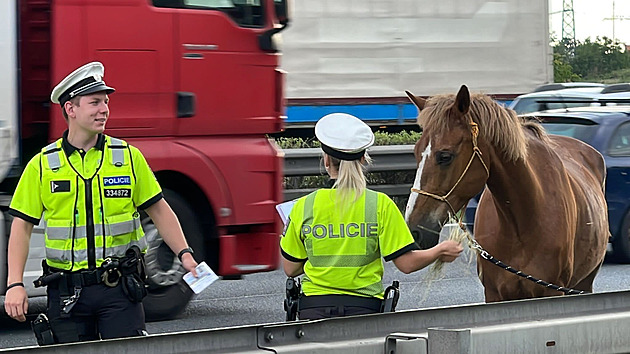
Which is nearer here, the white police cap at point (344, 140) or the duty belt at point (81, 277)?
the white police cap at point (344, 140)

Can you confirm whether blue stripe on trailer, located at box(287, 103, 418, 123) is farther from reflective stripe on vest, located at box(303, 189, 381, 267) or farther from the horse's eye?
reflective stripe on vest, located at box(303, 189, 381, 267)

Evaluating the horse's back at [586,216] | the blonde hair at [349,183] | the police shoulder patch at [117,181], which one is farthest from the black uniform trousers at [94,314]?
the horse's back at [586,216]

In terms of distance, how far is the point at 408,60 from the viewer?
18969 mm

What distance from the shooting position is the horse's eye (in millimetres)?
5984

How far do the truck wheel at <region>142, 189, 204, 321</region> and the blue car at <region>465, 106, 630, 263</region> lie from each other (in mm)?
5401

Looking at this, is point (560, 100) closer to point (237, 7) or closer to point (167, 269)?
point (237, 7)

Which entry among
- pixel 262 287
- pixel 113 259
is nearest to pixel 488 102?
pixel 113 259

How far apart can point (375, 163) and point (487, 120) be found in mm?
10032

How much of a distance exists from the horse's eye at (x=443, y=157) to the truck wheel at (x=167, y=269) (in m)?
3.67

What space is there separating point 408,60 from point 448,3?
121 centimetres

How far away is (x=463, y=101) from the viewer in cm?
605

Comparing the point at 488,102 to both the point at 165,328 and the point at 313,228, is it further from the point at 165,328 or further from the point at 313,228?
the point at 165,328

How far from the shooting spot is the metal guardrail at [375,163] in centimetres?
1562

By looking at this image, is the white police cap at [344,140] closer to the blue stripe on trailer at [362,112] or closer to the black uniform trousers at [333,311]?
the black uniform trousers at [333,311]
